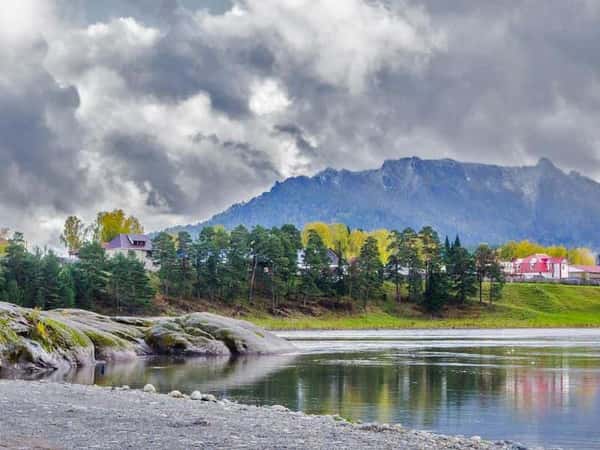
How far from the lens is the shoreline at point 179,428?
2064 centimetres

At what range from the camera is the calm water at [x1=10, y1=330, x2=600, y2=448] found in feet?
99.8

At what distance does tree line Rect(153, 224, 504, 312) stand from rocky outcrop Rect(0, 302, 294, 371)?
7822 cm

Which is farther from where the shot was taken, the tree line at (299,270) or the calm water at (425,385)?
the tree line at (299,270)

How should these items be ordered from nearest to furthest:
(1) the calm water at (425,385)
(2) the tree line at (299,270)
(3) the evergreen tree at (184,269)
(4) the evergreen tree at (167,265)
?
(1) the calm water at (425,385) < (4) the evergreen tree at (167,265) < (3) the evergreen tree at (184,269) < (2) the tree line at (299,270)

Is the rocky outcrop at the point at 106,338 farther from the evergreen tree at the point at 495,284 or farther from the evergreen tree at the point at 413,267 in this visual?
the evergreen tree at the point at 495,284

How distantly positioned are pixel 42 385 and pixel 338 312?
117 metres

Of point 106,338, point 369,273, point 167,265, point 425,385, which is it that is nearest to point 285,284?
point 369,273

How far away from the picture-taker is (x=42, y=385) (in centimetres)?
3631

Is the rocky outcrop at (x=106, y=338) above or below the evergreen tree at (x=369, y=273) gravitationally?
below

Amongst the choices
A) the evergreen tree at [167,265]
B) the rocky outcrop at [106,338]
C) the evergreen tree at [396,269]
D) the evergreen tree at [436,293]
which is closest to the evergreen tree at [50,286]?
the evergreen tree at [167,265]

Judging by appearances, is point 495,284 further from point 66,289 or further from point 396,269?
point 66,289

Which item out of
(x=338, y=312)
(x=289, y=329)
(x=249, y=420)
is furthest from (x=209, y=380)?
(x=338, y=312)

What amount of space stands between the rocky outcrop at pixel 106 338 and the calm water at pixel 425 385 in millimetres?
2886

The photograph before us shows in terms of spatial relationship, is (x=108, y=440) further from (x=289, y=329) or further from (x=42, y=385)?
(x=289, y=329)
